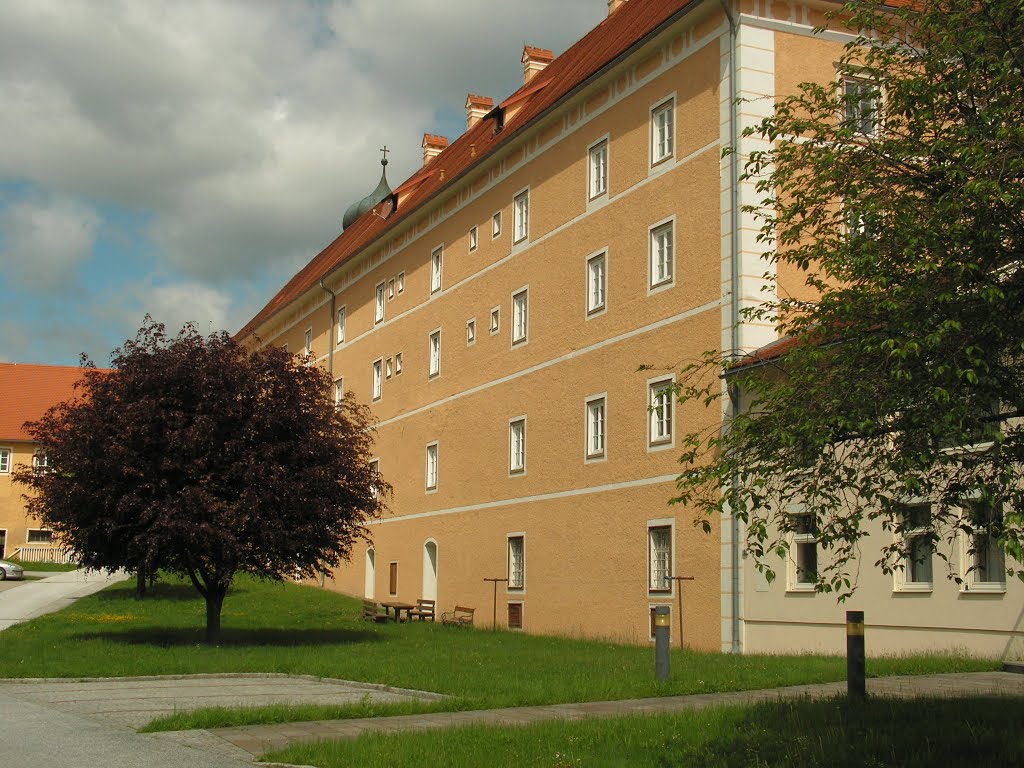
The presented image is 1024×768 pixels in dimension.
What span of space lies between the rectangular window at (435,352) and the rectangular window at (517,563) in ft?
25.4

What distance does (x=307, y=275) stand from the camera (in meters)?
59.3

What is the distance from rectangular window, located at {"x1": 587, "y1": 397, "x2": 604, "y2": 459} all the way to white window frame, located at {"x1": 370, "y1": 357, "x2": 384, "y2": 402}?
52.4ft

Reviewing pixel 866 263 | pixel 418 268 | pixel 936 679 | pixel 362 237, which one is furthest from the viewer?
pixel 362 237

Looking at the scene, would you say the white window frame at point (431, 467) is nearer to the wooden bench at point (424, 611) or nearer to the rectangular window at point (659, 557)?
the wooden bench at point (424, 611)

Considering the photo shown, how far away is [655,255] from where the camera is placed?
26250 mm

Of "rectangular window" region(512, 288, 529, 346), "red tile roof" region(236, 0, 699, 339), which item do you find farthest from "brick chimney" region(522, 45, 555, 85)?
"rectangular window" region(512, 288, 529, 346)

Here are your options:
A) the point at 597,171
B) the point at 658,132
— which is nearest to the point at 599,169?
the point at 597,171

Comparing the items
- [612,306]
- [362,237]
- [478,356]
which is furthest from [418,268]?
[612,306]

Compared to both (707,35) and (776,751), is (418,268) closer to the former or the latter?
(707,35)

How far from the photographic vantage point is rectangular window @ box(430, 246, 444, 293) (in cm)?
3837

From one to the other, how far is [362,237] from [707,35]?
26.9 meters

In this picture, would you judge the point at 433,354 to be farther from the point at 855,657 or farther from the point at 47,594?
the point at 855,657

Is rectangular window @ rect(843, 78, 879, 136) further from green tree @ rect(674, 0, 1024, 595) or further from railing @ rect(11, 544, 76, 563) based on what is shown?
railing @ rect(11, 544, 76, 563)

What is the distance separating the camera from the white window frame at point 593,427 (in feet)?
90.8
